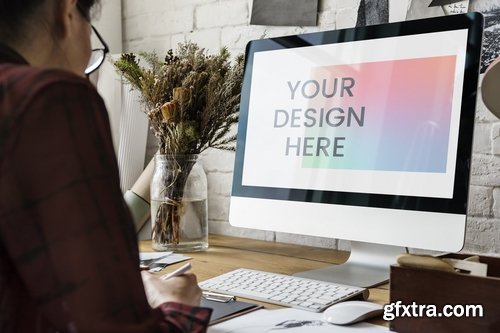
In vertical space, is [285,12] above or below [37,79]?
above

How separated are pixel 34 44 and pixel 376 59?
2.30 feet

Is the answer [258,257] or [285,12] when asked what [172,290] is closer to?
[258,257]

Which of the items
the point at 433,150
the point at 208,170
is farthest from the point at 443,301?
the point at 208,170

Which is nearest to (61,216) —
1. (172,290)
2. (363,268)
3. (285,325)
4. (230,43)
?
(172,290)

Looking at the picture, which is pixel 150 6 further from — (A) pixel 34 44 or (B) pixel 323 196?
(A) pixel 34 44

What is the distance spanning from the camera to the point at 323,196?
44.0 inches

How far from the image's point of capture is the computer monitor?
986 mm

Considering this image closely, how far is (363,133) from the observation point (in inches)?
43.0

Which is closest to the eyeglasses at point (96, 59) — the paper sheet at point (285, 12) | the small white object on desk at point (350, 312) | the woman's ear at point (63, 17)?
the woman's ear at point (63, 17)

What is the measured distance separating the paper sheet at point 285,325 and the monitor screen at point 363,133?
0.73 feet

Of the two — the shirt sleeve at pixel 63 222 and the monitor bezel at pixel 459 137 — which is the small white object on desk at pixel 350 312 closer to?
the monitor bezel at pixel 459 137

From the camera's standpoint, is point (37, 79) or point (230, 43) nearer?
point (37, 79)

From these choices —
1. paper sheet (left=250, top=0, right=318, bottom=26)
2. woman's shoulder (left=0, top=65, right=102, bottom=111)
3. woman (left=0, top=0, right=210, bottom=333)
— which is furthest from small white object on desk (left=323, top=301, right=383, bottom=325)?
paper sheet (left=250, top=0, right=318, bottom=26)

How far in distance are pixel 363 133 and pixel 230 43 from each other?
2.39 feet
